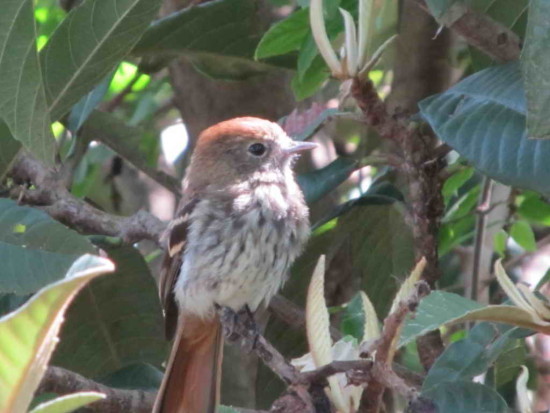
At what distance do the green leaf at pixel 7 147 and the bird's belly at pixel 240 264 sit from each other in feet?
2.47

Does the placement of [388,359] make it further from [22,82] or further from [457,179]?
[457,179]

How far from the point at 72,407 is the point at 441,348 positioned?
6.42ft

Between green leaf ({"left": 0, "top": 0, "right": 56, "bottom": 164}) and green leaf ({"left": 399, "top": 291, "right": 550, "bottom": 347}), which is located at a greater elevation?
green leaf ({"left": 0, "top": 0, "right": 56, "bottom": 164})

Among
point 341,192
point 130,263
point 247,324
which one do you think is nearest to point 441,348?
point 247,324

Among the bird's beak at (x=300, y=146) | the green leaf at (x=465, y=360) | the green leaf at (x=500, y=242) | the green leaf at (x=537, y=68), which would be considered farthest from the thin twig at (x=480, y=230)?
the green leaf at (x=537, y=68)

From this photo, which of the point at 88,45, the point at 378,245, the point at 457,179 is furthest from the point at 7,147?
the point at 457,179

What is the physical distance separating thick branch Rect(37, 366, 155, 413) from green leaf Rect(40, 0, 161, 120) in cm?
87

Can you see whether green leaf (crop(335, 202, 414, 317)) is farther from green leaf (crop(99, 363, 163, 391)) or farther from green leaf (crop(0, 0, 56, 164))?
green leaf (crop(0, 0, 56, 164))

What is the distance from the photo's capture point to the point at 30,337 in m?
1.45

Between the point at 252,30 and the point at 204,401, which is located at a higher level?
the point at 252,30

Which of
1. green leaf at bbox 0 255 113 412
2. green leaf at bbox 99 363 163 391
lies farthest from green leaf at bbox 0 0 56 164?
green leaf at bbox 0 255 113 412

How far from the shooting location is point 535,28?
88.6 inches

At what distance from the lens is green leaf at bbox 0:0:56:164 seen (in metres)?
2.76

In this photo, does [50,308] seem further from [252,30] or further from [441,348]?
[252,30]
